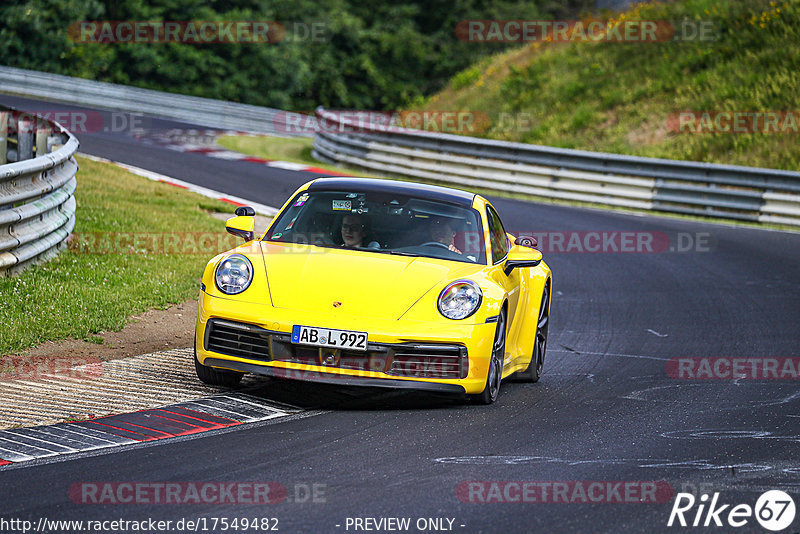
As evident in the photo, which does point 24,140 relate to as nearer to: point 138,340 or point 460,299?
point 138,340

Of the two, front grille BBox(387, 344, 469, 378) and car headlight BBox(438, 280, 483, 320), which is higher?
car headlight BBox(438, 280, 483, 320)

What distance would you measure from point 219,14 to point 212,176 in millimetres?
25545

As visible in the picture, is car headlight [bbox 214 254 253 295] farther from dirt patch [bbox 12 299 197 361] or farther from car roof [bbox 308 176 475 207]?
dirt patch [bbox 12 299 197 361]

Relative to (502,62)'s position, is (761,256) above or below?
below

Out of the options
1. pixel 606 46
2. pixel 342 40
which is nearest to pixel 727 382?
pixel 606 46

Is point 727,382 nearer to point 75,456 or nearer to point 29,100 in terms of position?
point 75,456

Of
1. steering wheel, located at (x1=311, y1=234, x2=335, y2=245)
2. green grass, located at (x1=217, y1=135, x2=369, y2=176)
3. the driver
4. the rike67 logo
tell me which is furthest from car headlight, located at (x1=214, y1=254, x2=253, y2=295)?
green grass, located at (x1=217, y1=135, x2=369, y2=176)

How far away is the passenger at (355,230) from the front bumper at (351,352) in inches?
42.3

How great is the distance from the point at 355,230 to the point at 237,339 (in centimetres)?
138

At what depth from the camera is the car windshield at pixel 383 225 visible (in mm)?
7645

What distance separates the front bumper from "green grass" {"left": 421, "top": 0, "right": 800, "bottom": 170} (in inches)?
695

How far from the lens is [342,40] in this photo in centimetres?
5016

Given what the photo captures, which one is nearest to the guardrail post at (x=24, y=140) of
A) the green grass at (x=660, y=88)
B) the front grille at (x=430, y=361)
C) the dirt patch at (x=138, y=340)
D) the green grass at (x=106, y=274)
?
the green grass at (x=106, y=274)

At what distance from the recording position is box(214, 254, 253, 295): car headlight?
693cm
